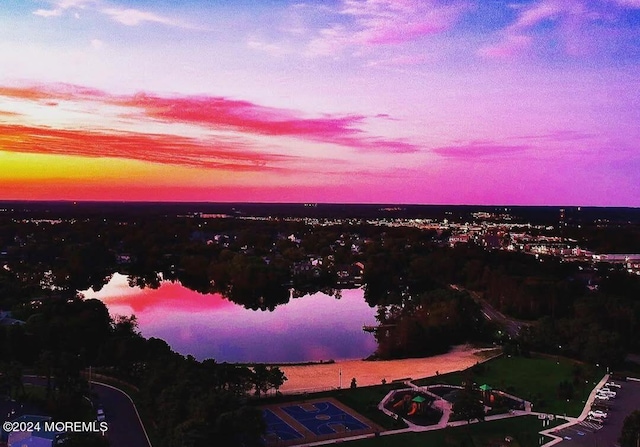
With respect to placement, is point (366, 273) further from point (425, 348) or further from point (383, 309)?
point (425, 348)

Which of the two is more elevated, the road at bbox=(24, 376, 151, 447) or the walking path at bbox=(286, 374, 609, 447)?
the walking path at bbox=(286, 374, 609, 447)

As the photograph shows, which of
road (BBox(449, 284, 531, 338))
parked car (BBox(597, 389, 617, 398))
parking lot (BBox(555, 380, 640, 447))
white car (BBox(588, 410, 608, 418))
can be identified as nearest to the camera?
parking lot (BBox(555, 380, 640, 447))

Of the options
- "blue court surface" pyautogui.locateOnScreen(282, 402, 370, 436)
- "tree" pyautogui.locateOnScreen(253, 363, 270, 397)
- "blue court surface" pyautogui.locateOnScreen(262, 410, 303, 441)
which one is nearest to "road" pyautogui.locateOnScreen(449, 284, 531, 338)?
"blue court surface" pyautogui.locateOnScreen(282, 402, 370, 436)

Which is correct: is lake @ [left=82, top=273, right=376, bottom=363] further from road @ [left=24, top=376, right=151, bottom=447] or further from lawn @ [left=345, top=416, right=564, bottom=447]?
lawn @ [left=345, top=416, right=564, bottom=447]

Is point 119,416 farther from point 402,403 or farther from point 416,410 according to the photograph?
point 416,410

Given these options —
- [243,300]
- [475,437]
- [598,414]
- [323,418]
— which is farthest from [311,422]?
[243,300]

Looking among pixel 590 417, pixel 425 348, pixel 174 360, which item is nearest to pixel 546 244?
pixel 425 348
